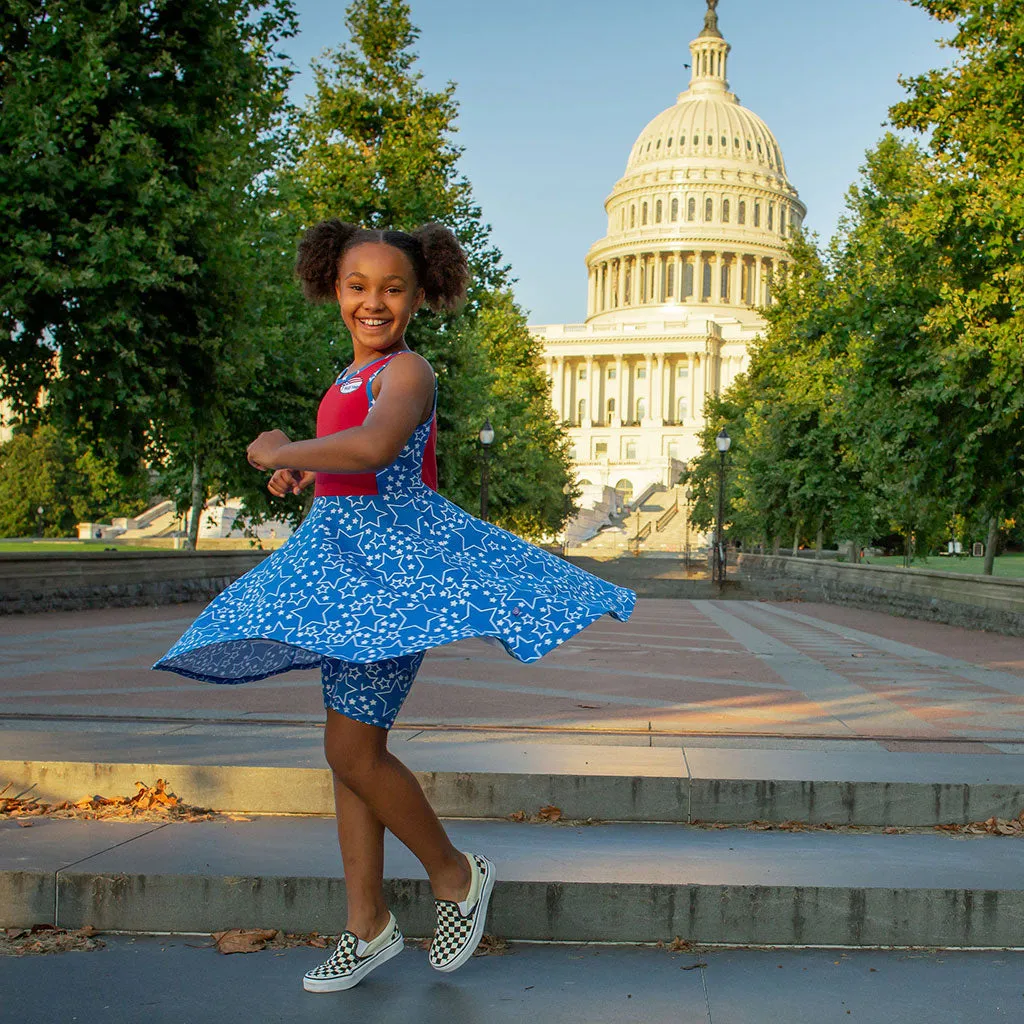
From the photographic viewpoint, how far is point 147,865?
4.23 m

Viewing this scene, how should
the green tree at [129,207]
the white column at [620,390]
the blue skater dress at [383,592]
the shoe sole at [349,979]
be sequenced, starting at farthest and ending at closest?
the white column at [620,390]
the green tree at [129,207]
the shoe sole at [349,979]
the blue skater dress at [383,592]

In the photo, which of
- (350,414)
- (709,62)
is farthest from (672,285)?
(350,414)

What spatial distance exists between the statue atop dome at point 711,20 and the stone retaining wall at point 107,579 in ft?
477

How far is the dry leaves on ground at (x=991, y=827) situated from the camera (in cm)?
503

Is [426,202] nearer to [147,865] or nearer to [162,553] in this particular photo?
[162,553]

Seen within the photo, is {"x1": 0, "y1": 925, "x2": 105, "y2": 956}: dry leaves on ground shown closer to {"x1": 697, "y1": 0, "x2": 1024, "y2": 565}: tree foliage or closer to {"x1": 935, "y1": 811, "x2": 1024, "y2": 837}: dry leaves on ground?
{"x1": 935, "y1": 811, "x2": 1024, "y2": 837}: dry leaves on ground

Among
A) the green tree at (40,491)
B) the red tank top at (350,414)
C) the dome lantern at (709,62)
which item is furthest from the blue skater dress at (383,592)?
the dome lantern at (709,62)

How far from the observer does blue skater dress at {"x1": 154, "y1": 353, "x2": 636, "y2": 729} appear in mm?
3285

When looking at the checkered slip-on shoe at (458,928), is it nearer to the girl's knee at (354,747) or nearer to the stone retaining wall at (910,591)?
the girl's knee at (354,747)

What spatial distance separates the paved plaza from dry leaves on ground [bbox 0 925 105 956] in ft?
6.38

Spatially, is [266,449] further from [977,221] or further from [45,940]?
Answer: [977,221]

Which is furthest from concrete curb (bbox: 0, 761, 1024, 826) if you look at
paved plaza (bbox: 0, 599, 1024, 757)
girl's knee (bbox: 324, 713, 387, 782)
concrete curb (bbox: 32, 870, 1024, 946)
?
girl's knee (bbox: 324, 713, 387, 782)

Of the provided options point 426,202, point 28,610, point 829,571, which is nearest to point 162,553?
point 28,610

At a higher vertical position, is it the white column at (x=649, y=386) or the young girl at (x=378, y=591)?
the white column at (x=649, y=386)
